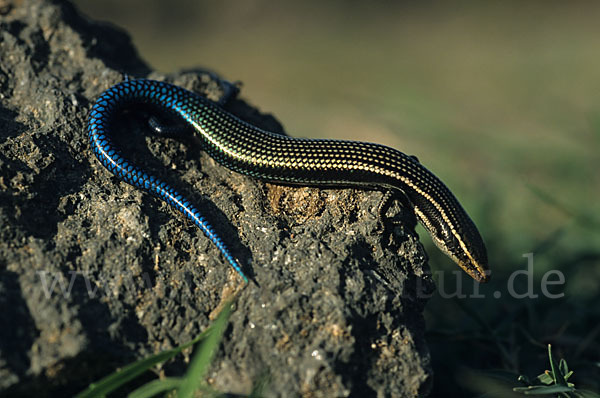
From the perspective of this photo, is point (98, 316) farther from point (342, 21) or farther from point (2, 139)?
point (342, 21)

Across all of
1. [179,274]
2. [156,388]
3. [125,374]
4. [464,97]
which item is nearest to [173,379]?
[156,388]

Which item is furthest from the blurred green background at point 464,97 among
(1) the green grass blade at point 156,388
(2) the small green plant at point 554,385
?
(1) the green grass blade at point 156,388

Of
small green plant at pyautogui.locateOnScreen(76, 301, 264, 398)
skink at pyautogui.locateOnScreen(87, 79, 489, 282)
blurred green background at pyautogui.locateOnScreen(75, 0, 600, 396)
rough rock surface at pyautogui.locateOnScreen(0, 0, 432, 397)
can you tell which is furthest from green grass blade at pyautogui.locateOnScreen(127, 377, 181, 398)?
blurred green background at pyautogui.locateOnScreen(75, 0, 600, 396)

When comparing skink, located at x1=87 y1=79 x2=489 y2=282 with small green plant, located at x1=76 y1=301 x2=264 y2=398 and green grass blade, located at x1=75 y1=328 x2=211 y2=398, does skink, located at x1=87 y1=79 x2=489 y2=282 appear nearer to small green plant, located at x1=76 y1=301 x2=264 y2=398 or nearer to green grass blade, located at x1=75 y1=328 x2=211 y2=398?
small green plant, located at x1=76 y1=301 x2=264 y2=398

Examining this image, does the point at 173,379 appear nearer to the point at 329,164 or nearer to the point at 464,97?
the point at 329,164

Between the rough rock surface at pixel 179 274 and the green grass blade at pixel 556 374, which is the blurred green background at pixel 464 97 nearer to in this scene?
the green grass blade at pixel 556 374

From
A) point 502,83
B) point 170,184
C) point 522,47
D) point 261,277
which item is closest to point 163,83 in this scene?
point 170,184
